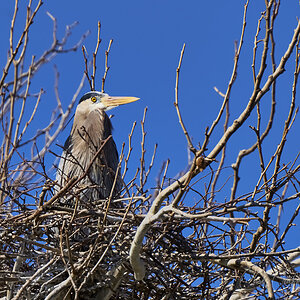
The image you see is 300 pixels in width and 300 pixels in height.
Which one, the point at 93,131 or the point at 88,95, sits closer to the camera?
the point at 93,131

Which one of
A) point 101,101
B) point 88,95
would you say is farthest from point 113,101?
point 88,95

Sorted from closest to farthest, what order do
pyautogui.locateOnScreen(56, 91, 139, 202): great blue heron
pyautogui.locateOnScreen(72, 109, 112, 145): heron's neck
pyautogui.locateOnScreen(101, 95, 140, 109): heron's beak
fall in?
pyautogui.locateOnScreen(56, 91, 139, 202): great blue heron
pyautogui.locateOnScreen(72, 109, 112, 145): heron's neck
pyautogui.locateOnScreen(101, 95, 140, 109): heron's beak

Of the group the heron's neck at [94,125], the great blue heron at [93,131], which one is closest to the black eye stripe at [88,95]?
the great blue heron at [93,131]

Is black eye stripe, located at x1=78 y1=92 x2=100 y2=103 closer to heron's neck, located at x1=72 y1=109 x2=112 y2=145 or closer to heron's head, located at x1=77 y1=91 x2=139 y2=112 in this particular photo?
heron's head, located at x1=77 y1=91 x2=139 y2=112

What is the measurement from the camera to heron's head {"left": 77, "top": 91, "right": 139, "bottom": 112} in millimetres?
4059

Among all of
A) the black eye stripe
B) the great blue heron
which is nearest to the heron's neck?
the great blue heron

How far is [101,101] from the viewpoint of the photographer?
4098 mm

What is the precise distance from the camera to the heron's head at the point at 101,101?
4.06 metres

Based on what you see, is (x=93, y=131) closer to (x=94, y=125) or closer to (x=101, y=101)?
(x=94, y=125)

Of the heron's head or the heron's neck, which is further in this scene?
the heron's head

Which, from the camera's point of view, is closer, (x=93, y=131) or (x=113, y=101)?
(x=93, y=131)

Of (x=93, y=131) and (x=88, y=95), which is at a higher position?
(x=88, y=95)

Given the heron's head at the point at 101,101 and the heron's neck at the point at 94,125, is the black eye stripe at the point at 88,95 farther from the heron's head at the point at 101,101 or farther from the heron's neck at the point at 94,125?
the heron's neck at the point at 94,125

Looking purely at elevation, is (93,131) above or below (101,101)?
below
